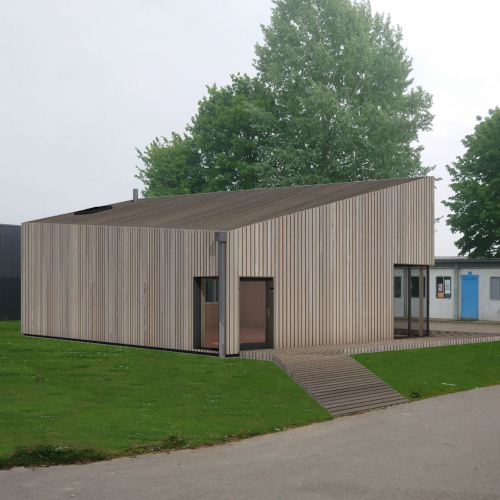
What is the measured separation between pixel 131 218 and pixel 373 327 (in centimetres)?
788

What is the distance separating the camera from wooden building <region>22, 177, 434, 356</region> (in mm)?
18781

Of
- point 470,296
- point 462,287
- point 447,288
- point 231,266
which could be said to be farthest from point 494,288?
point 231,266

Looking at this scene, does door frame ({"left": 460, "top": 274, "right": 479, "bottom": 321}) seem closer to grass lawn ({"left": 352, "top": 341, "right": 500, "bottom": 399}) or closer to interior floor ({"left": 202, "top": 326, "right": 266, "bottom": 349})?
grass lawn ({"left": 352, "top": 341, "right": 500, "bottom": 399})

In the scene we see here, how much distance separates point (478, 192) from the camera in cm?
4088

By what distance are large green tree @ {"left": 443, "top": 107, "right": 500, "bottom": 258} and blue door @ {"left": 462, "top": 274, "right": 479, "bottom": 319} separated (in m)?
9.56

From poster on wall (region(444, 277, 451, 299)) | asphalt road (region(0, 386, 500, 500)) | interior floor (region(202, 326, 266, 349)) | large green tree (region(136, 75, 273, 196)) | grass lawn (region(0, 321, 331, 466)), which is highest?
large green tree (region(136, 75, 273, 196))

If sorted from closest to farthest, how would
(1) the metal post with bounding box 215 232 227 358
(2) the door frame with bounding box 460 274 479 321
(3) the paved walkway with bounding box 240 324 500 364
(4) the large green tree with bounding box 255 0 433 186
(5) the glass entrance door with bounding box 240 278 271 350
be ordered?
(1) the metal post with bounding box 215 232 227 358 → (3) the paved walkway with bounding box 240 324 500 364 → (5) the glass entrance door with bounding box 240 278 271 350 → (2) the door frame with bounding box 460 274 479 321 → (4) the large green tree with bounding box 255 0 433 186

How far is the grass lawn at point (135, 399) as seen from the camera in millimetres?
11406

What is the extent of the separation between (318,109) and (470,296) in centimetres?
1270

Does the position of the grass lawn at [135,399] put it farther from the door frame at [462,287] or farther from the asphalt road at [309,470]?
the door frame at [462,287]

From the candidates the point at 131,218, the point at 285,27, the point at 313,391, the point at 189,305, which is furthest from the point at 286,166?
the point at 313,391

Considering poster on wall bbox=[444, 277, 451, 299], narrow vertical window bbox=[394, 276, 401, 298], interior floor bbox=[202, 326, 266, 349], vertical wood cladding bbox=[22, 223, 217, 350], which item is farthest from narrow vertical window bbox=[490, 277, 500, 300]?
vertical wood cladding bbox=[22, 223, 217, 350]

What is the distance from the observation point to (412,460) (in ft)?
33.8

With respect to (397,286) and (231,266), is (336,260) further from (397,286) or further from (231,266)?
(397,286)
